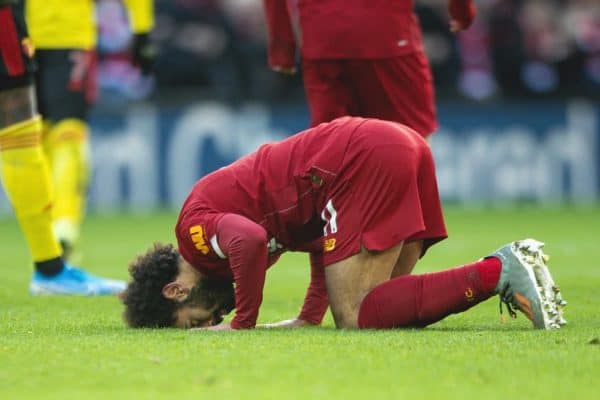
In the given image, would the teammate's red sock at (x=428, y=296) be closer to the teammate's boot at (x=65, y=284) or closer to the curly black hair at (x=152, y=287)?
the curly black hair at (x=152, y=287)

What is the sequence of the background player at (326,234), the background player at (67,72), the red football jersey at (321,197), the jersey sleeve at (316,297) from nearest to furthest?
the background player at (326,234) → the red football jersey at (321,197) → the jersey sleeve at (316,297) → the background player at (67,72)

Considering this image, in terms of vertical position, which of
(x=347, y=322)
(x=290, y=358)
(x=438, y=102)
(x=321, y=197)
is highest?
(x=321, y=197)

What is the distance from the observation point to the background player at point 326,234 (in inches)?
218

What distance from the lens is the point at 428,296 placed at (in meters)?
5.54

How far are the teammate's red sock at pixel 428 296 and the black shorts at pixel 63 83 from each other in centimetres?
384

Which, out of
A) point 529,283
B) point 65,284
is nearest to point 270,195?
point 529,283

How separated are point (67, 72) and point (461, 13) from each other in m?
2.62

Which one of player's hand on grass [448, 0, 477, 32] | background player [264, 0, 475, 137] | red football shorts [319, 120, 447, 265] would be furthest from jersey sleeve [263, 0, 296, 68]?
red football shorts [319, 120, 447, 265]

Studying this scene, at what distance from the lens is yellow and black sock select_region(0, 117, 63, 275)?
291 inches

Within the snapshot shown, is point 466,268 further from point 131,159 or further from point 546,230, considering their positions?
point 131,159

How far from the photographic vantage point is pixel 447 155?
16.0 meters

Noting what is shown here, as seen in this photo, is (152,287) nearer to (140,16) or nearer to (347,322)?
(347,322)

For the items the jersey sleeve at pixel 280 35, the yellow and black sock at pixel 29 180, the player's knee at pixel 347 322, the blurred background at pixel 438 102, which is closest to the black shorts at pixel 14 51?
the yellow and black sock at pixel 29 180

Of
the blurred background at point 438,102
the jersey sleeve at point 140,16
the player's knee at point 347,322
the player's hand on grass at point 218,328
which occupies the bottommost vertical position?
the blurred background at point 438,102
